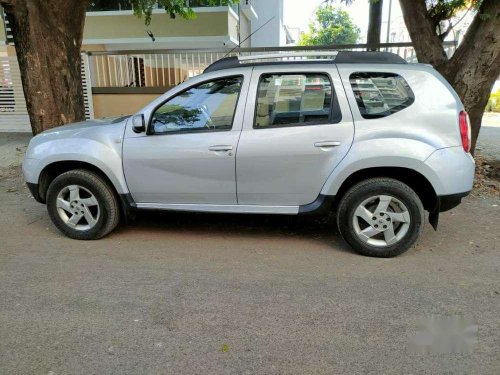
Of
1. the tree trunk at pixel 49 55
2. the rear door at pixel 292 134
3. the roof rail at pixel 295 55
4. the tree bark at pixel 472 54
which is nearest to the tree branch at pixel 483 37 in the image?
the tree bark at pixel 472 54

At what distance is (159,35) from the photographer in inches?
541

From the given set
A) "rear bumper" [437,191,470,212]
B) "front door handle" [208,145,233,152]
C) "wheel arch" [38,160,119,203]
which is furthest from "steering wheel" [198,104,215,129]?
"rear bumper" [437,191,470,212]

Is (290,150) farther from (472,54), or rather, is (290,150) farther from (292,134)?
(472,54)

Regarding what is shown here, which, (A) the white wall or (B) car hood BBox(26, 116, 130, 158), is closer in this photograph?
(B) car hood BBox(26, 116, 130, 158)

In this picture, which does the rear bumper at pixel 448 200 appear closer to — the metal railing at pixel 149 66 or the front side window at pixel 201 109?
the front side window at pixel 201 109

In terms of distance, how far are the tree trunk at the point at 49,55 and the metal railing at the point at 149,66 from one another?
12.6 ft

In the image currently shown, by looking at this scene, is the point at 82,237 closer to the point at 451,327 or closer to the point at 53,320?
the point at 53,320

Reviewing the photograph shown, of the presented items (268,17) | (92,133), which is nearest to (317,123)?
(92,133)

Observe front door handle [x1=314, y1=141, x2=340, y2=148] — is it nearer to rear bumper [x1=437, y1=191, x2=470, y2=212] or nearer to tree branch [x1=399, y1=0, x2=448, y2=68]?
rear bumper [x1=437, y1=191, x2=470, y2=212]

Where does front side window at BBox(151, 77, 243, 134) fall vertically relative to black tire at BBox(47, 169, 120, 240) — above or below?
above

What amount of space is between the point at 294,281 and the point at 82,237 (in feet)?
7.85

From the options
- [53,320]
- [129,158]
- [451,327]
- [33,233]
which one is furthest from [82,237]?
[451,327]

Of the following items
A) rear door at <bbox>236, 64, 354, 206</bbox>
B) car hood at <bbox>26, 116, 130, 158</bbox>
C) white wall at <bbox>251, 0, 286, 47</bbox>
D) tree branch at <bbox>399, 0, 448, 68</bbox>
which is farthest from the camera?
white wall at <bbox>251, 0, 286, 47</bbox>

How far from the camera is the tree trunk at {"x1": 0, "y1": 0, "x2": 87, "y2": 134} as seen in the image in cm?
622
